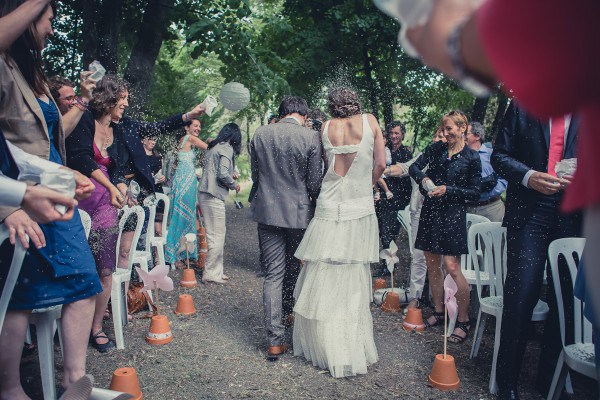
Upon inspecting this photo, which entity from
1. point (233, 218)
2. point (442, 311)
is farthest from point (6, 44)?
point (233, 218)

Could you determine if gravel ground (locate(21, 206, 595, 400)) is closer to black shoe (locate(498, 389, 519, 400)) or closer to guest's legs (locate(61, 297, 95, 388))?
black shoe (locate(498, 389, 519, 400))

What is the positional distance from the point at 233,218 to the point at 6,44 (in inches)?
440

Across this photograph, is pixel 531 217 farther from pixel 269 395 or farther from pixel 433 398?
pixel 269 395

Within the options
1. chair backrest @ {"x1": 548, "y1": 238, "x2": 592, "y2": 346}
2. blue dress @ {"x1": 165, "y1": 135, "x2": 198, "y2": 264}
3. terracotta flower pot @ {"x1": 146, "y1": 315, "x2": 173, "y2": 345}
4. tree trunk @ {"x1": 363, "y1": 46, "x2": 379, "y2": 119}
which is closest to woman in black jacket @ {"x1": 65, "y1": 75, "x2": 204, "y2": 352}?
terracotta flower pot @ {"x1": 146, "y1": 315, "x2": 173, "y2": 345}

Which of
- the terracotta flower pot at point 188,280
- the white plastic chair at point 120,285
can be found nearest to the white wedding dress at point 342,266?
the white plastic chair at point 120,285

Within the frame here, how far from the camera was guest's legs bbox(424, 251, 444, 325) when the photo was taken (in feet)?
15.2

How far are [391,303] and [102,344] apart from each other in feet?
9.57

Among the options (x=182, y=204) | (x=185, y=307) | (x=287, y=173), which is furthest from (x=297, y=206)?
(x=182, y=204)

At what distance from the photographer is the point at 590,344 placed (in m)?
2.76

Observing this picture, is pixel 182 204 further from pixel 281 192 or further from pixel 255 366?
pixel 255 366

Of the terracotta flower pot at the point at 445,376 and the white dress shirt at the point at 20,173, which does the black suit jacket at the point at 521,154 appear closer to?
the terracotta flower pot at the point at 445,376

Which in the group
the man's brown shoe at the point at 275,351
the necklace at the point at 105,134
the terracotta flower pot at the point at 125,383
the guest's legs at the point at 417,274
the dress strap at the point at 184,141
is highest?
the dress strap at the point at 184,141

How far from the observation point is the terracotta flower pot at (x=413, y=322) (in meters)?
4.63

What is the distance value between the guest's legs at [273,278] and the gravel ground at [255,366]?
0.24 metres
